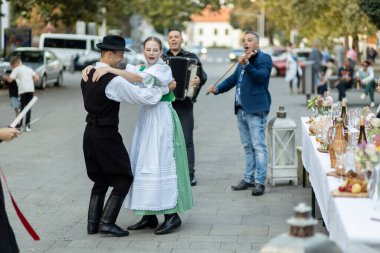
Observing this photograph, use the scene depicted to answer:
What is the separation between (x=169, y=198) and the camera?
859 cm

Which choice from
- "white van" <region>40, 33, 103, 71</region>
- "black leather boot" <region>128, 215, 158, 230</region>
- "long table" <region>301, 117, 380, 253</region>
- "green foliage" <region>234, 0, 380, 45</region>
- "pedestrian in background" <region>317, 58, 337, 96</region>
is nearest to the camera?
"long table" <region>301, 117, 380, 253</region>

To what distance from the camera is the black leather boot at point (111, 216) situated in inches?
336

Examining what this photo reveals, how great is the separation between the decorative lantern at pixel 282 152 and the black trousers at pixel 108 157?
3.32 m

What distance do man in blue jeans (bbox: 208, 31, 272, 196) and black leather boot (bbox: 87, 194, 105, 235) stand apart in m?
2.52

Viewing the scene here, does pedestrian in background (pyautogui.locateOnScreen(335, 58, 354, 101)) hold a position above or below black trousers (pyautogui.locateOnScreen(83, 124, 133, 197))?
below

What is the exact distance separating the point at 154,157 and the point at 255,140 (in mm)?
2418

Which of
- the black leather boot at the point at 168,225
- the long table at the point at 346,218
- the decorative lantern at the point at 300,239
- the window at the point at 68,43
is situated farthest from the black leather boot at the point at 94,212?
the window at the point at 68,43

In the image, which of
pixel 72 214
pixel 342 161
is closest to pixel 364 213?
pixel 342 161

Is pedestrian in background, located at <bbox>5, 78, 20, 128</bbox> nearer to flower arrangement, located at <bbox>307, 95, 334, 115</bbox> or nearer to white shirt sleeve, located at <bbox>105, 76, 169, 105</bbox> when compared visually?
flower arrangement, located at <bbox>307, 95, 334, 115</bbox>

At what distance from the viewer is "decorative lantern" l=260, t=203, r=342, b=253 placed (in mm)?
4324

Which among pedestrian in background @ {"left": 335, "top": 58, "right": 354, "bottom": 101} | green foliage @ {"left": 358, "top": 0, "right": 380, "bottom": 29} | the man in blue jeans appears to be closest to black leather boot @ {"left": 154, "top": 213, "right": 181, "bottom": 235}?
the man in blue jeans

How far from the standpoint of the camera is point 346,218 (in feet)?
18.0

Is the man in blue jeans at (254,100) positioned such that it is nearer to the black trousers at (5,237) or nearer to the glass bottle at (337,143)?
the glass bottle at (337,143)

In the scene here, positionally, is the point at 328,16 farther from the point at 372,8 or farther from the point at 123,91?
the point at 123,91
